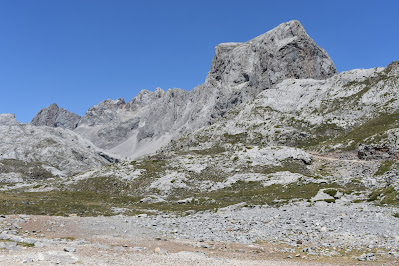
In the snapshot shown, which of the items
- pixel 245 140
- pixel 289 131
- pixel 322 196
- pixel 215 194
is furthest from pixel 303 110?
pixel 322 196

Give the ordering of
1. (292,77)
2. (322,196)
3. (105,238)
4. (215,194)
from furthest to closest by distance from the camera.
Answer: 1. (292,77)
2. (215,194)
3. (322,196)
4. (105,238)

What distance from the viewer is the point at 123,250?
22156mm

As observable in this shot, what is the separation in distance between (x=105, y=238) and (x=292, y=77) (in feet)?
565

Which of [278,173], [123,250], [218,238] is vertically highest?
[278,173]

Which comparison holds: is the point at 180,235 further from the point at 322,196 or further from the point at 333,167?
the point at 333,167

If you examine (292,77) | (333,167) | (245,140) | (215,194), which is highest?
(292,77)

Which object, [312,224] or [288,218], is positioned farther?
[288,218]

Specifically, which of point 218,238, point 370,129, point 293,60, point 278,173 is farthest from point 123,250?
point 293,60

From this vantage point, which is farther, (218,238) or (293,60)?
(293,60)

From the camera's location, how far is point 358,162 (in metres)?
70.0

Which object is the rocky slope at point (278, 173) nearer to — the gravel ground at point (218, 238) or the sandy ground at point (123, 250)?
the gravel ground at point (218, 238)

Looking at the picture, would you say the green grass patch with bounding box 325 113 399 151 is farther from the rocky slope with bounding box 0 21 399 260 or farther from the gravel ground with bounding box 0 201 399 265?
the gravel ground with bounding box 0 201 399 265

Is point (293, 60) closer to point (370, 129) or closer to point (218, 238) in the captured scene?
point (370, 129)

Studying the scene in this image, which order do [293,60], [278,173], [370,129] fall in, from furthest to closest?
[293,60] < [370,129] < [278,173]
